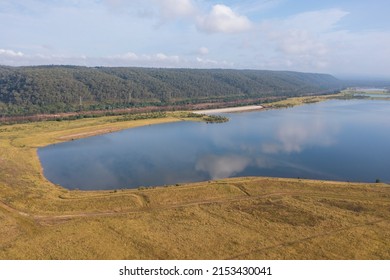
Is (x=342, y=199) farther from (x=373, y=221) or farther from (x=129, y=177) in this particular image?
(x=129, y=177)

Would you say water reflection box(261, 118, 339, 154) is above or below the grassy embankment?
above

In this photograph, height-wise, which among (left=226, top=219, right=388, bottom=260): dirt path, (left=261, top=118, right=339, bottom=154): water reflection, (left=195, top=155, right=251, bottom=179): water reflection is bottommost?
(left=226, top=219, right=388, bottom=260): dirt path

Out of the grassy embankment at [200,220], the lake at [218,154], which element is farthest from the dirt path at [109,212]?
the lake at [218,154]

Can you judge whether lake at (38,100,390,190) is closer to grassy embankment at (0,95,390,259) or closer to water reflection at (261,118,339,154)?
water reflection at (261,118,339,154)

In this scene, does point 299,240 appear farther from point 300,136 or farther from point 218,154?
point 300,136

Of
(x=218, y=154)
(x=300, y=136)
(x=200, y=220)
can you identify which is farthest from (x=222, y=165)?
(x=300, y=136)

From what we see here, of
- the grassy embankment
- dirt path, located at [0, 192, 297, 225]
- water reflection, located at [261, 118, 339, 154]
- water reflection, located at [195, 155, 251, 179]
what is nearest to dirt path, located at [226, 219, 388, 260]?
the grassy embankment
